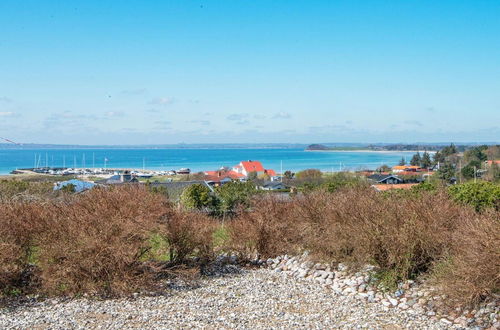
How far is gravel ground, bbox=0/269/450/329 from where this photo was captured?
244 inches

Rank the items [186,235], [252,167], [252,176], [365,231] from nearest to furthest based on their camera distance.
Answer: [365,231], [186,235], [252,176], [252,167]

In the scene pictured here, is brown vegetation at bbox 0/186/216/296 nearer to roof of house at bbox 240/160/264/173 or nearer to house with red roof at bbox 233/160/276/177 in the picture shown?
house with red roof at bbox 233/160/276/177

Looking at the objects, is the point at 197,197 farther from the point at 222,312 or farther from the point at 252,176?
the point at 252,176

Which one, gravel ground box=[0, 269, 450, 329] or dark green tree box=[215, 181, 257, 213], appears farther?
dark green tree box=[215, 181, 257, 213]

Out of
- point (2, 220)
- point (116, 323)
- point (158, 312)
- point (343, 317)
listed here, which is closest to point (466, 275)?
point (343, 317)

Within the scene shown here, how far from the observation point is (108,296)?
7.36m

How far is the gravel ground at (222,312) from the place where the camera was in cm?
620

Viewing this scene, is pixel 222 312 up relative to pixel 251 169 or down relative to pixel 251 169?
up

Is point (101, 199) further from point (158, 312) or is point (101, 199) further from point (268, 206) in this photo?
point (268, 206)

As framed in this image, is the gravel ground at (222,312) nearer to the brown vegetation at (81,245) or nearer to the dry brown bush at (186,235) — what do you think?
the brown vegetation at (81,245)

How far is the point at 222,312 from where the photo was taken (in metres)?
6.73

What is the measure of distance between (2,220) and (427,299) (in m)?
6.71

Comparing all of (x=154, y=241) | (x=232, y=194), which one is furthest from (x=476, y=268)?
(x=232, y=194)

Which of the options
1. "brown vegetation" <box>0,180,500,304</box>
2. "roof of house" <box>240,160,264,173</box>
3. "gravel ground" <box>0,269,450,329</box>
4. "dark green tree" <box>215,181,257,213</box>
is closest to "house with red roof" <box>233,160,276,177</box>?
"roof of house" <box>240,160,264,173</box>
